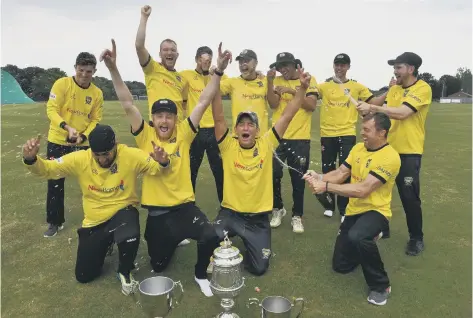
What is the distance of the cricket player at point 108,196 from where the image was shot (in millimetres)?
4587

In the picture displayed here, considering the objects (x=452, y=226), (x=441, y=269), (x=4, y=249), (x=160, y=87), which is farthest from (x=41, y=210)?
(x=452, y=226)

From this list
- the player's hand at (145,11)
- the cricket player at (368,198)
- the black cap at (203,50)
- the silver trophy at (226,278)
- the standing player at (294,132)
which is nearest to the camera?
the silver trophy at (226,278)

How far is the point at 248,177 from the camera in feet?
17.0

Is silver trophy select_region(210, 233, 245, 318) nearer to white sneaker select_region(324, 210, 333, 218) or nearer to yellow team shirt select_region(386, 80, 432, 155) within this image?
yellow team shirt select_region(386, 80, 432, 155)

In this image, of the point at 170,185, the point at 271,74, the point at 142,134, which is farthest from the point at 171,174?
the point at 271,74

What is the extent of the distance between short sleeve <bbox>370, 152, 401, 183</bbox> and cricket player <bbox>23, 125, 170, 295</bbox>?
8.18 ft

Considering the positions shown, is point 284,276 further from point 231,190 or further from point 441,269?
point 441,269

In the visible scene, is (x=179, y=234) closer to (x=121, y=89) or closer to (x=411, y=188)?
(x=121, y=89)

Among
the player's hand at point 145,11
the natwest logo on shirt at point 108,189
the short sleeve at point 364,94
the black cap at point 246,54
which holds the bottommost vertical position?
the natwest logo on shirt at point 108,189

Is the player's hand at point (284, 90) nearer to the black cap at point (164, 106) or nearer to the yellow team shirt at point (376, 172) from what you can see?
the yellow team shirt at point (376, 172)

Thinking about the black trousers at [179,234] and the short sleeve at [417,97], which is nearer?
the black trousers at [179,234]

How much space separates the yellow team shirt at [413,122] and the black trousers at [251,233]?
88.4 inches

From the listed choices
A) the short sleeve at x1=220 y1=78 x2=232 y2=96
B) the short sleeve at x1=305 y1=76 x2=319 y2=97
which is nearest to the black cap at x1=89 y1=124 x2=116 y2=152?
the short sleeve at x1=220 y1=78 x2=232 y2=96

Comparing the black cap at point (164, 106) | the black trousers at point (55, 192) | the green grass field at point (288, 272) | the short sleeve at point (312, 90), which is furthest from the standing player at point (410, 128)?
the black trousers at point (55, 192)
